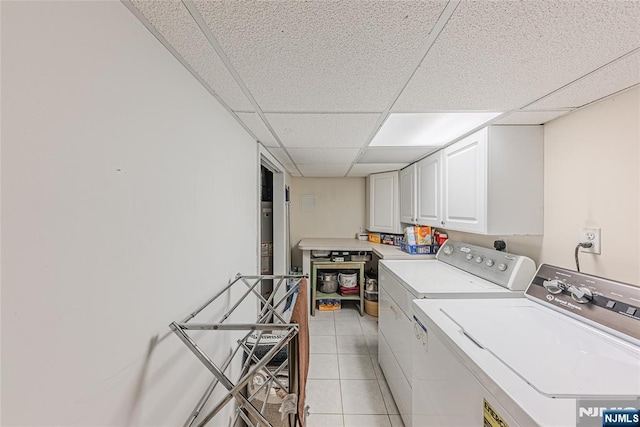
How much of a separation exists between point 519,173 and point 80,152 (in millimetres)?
2073

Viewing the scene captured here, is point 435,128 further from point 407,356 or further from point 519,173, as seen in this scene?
point 407,356

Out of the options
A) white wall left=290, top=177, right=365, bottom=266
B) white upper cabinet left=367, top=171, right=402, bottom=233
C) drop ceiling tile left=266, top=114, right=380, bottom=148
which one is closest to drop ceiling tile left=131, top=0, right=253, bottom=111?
drop ceiling tile left=266, top=114, right=380, bottom=148

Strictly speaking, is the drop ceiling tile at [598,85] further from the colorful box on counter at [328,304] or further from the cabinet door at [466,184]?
the colorful box on counter at [328,304]

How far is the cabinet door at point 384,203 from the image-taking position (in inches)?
130

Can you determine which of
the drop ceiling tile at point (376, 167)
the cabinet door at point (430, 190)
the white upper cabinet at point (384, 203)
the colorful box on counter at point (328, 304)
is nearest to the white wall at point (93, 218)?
the cabinet door at point (430, 190)

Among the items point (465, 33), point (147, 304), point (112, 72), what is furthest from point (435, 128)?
point (147, 304)

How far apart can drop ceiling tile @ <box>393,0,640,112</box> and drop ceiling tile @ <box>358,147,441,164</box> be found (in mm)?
1005

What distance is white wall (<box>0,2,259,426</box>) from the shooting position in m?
0.41

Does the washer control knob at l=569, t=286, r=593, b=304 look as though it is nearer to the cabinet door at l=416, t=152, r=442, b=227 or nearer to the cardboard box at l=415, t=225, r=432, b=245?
the cabinet door at l=416, t=152, r=442, b=227

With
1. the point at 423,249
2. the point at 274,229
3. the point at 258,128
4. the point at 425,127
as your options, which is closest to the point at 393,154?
the point at 425,127

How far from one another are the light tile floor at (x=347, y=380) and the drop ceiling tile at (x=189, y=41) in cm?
210

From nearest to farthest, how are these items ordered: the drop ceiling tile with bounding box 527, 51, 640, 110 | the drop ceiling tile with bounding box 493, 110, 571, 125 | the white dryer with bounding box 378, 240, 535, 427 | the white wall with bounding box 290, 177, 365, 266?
the drop ceiling tile with bounding box 527, 51, 640, 110
the drop ceiling tile with bounding box 493, 110, 571, 125
the white dryer with bounding box 378, 240, 535, 427
the white wall with bounding box 290, 177, 365, 266

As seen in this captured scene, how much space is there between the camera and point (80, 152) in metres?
0.51

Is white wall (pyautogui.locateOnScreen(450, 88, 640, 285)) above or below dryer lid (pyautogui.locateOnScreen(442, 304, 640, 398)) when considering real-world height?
above
